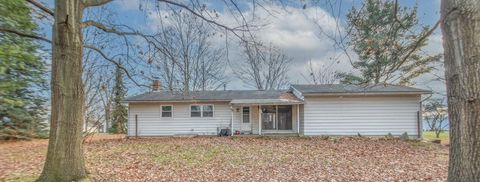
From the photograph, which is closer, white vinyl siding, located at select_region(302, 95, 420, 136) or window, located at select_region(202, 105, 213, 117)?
white vinyl siding, located at select_region(302, 95, 420, 136)

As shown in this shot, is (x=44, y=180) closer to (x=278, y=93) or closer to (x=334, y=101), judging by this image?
(x=334, y=101)

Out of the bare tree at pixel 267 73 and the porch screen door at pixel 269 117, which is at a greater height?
the bare tree at pixel 267 73

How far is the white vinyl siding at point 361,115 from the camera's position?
1888 centimetres

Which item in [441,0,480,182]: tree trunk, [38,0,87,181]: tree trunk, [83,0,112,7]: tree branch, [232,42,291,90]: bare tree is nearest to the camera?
[441,0,480,182]: tree trunk

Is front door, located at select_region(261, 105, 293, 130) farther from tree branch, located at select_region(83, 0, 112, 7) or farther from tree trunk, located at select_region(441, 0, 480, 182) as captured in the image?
tree trunk, located at select_region(441, 0, 480, 182)

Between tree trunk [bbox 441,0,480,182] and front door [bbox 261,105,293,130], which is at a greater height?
tree trunk [bbox 441,0,480,182]

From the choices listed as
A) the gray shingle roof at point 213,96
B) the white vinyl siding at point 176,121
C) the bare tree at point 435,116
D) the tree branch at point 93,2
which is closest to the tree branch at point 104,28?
the tree branch at point 93,2

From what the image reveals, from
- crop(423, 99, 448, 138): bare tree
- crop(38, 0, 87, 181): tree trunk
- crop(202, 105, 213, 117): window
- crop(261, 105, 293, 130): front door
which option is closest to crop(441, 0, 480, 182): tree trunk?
crop(38, 0, 87, 181): tree trunk

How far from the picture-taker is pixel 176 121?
21.0m

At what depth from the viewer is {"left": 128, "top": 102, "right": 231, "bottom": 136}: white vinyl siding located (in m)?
20.9

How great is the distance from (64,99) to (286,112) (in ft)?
52.7

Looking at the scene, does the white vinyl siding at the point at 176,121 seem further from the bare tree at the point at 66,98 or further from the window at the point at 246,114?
the bare tree at the point at 66,98

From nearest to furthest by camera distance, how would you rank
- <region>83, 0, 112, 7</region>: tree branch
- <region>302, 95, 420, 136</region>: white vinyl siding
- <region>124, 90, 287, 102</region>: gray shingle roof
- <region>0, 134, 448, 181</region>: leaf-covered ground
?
<region>83, 0, 112, 7</region>: tree branch < <region>0, 134, 448, 181</region>: leaf-covered ground < <region>302, 95, 420, 136</region>: white vinyl siding < <region>124, 90, 287, 102</region>: gray shingle roof

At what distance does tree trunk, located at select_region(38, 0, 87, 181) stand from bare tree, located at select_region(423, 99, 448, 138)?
66.8 feet
